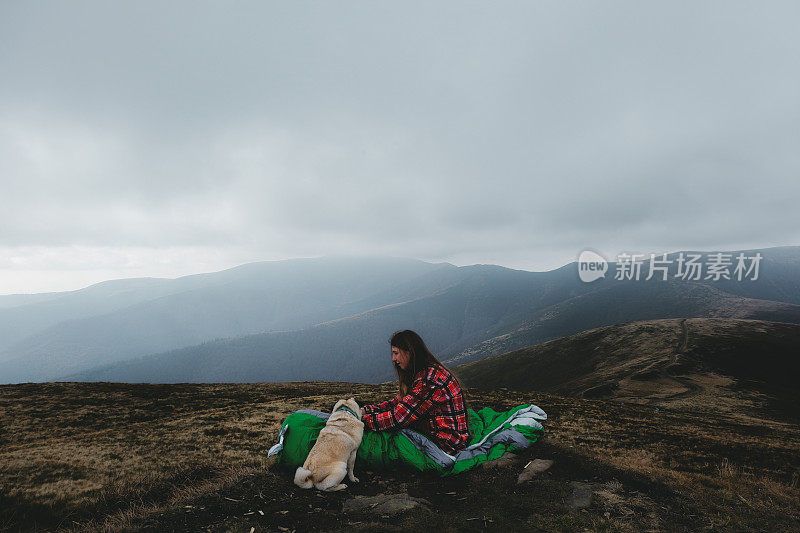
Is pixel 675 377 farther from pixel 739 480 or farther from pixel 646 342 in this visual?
pixel 739 480

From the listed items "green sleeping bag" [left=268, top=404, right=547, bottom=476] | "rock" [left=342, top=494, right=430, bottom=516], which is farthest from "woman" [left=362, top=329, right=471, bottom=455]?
"rock" [left=342, top=494, right=430, bottom=516]

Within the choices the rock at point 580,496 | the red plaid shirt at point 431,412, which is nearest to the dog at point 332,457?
the red plaid shirt at point 431,412

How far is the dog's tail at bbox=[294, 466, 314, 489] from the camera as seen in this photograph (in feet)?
23.3

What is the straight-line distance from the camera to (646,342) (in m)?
101

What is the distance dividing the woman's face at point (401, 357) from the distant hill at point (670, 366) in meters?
55.9

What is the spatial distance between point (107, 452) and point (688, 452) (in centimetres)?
2327

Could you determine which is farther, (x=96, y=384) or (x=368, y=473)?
(x=96, y=384)

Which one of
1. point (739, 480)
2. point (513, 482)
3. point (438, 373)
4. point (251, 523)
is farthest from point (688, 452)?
point (251, 523)

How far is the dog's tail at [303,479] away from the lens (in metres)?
7.09

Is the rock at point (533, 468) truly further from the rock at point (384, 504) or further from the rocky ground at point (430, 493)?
the rock at point (384, 504)

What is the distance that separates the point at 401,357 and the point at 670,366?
3462 inches

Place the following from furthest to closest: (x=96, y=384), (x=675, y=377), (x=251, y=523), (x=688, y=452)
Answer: (x=675, y=377) → (x=96, y=384) → (x=688, y=452) → (x=251, y=523)

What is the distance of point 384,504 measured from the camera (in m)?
6.61

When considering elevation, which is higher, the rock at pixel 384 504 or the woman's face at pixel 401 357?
the woman's face at pixel 401 357
